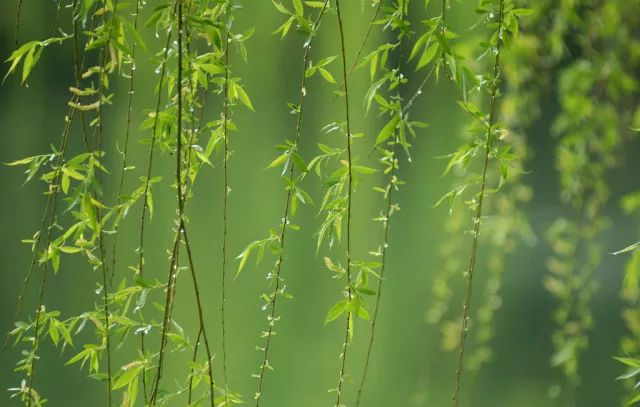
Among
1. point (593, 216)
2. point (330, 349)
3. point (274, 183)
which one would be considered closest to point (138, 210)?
point (274, 183)

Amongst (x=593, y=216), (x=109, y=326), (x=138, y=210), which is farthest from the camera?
(x=138, y=210)

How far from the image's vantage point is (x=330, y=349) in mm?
3041

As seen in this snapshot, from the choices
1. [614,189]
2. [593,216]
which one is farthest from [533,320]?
[593,216]

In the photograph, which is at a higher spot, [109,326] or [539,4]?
[539,4]

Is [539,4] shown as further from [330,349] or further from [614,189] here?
[330,349]

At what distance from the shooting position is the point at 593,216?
1.67 metres

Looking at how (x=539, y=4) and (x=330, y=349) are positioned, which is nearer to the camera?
(x=539, y=4)

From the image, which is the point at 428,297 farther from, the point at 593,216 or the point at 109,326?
the point at 109,326

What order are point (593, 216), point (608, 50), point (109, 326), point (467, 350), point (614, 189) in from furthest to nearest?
1. point (467, 350)
2. point (614, 189)
3. point (593, 216)
4. point (608, 50)
5. point (109, 326)

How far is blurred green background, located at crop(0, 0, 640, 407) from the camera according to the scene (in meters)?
2.87

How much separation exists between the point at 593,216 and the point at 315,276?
160 cm

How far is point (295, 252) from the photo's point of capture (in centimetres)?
319

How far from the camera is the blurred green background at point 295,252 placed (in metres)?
2.87

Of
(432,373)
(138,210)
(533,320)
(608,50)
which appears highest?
(608,50)
